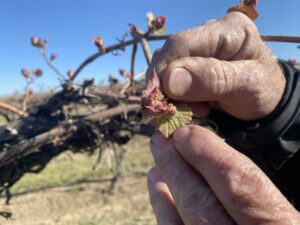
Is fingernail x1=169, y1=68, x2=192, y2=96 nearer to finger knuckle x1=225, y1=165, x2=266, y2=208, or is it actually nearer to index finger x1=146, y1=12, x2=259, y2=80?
index finger x1=146, y1=12, x2=259, y2=80

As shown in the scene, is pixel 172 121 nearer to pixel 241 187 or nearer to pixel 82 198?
pixel 241 187

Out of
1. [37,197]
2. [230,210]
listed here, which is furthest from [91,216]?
[230,210]

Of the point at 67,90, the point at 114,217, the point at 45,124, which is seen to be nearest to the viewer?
the point at 45,124

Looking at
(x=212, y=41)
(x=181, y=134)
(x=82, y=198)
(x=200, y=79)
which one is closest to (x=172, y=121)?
(x=181, y=134)

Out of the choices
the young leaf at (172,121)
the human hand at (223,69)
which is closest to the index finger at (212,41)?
the human hand at (223,69)

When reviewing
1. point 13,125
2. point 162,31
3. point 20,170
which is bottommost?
point 20,170

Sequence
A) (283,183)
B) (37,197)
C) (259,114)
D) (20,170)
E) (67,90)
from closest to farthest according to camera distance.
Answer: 1. (259,114)
2. (283,183)
3. (20,170)
4. (67,90)
5. (37,197)

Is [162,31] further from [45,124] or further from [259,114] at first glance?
[45,124]
